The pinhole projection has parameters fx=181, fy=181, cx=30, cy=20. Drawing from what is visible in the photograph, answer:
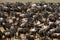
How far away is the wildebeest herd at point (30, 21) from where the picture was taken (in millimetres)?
2717

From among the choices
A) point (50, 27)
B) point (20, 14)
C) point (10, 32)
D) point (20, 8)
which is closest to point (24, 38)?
point (10, 32)

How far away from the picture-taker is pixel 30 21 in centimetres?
297

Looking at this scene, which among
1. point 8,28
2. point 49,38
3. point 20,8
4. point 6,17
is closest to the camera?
point 49,38

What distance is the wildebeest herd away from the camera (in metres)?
2.72

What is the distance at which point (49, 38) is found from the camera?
2660 mm

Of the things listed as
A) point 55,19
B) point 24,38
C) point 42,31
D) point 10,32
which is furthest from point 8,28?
point 55,19

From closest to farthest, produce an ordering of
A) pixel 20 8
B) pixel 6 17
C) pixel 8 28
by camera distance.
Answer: pixel 8 28, pixel 6 17, pixel 20 8

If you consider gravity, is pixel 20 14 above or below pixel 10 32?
above

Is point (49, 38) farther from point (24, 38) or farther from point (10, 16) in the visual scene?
point (10, 16)

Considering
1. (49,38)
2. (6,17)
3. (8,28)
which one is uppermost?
(6,17)

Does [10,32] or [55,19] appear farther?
[55,19]

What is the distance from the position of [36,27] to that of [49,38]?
286 millimetres

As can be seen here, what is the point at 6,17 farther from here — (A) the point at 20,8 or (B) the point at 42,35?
(B) the point at 42,35

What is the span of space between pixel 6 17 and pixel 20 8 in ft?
1.23
